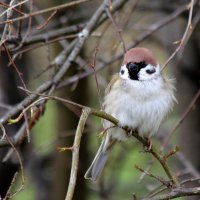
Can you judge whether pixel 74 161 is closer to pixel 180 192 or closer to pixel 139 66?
pixel 180 192

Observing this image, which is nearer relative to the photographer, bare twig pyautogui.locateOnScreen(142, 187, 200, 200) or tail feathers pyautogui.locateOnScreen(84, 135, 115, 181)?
bare twig pyautogui.locateOnScreen(142, 187, 200, 200)

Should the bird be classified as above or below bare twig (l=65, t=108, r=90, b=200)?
above

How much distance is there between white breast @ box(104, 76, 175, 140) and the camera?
3.38m

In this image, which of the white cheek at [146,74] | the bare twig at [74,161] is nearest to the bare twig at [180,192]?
the bare twig at [74,161]

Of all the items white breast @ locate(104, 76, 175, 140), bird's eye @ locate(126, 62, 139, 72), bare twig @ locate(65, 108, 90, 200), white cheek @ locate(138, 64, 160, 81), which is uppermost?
white cheek @ locate(138, 64, 160, 81)

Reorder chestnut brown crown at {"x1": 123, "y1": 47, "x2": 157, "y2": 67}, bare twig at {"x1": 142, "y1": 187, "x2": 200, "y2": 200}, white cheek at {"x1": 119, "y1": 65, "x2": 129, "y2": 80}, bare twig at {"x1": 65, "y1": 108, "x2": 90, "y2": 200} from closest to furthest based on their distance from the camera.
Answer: bare twig at {"x1": 65, "y1": 108, "x2": 90, "y2": 200} → bare twig at {"x1": 142, "y1": 187, "x2": 200, "y2": 200} → chestnut brown crown at {"x1": 123, "y1": 47, "x2": 157, "y2": 67} → white cheek at {"x1": 119, "y1": 65, "x2": 129, "y2": 80}

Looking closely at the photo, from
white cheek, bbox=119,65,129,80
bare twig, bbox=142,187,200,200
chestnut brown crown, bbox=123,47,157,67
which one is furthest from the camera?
white cheek, bbox=119,65,129,80

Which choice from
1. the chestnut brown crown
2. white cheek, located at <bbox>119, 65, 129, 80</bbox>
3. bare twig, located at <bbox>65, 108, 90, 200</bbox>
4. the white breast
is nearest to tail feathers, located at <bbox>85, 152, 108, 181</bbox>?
the white breast

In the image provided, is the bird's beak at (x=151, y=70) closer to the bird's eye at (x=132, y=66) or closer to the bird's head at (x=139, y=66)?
the bird's head at (x=139, y=66)

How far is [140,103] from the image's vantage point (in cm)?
337

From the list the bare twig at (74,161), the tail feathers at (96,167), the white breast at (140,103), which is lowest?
the bare twig at (74,161)

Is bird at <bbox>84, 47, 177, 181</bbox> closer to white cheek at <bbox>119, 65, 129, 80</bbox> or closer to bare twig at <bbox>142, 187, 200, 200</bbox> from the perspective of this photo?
white cheek at <bbox>119, 65, 129, 80</bbox>

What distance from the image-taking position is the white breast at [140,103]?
338 cm

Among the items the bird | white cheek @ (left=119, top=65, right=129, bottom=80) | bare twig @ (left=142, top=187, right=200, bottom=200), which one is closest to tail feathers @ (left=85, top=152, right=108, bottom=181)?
the bird
